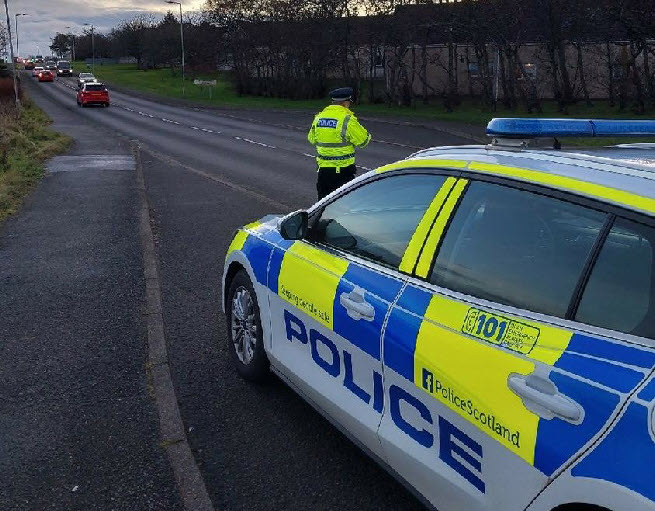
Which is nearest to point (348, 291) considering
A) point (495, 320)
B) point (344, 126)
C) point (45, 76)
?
point (495, 320)

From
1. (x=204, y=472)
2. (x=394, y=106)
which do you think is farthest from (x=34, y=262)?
(x=394, y=106)

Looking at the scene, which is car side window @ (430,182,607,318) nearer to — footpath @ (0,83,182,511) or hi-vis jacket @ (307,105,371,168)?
footpath @ (0,83,182,511)

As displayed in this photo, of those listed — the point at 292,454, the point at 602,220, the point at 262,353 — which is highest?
the point at 602,220

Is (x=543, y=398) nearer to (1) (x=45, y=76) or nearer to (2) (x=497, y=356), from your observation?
(2) (x=497, y=356)

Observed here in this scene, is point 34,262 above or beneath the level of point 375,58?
beneath

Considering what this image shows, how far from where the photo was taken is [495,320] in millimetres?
2258

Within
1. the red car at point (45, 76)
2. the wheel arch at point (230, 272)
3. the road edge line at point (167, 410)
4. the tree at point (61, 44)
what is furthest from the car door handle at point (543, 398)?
the tree at point (61, 44)

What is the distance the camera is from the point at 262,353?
4.06 metres

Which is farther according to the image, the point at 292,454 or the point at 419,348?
the point at 292,454

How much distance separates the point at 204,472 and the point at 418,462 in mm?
1301

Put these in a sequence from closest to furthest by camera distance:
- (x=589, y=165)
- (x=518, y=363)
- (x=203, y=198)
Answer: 1. (x=518, y=363)
2. (x=589, y=165)
3. (x=203, y=198)

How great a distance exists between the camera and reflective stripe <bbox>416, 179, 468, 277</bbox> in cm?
266

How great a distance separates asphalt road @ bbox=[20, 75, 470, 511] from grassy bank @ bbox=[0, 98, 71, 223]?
2227 millimetres

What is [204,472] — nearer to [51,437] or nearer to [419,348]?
[51,437]
